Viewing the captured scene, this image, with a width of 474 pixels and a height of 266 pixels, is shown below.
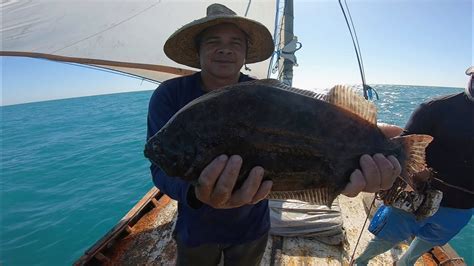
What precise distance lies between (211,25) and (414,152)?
79.5 inches

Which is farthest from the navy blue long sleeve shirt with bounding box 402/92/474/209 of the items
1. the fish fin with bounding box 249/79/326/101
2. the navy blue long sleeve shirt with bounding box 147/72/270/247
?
the navy blue long sleeve shirt with bounding box 147/72/270/247

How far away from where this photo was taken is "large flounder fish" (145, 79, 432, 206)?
174 centimetres

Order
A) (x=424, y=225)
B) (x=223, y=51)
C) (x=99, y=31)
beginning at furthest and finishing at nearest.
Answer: (x=99, y=31) < (x=424, y=225) < (x=223, y=51)

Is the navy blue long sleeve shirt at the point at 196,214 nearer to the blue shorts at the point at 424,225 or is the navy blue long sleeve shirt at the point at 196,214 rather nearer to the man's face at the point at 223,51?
the man's face at the point at 223,51

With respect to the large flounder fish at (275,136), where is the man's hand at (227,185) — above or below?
below

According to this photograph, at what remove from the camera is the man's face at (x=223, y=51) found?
7.70 ft

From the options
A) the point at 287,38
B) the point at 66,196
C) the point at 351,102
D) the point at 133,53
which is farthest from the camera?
the point at 66,196

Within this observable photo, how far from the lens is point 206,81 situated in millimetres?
2518

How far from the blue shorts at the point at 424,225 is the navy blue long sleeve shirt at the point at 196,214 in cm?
248

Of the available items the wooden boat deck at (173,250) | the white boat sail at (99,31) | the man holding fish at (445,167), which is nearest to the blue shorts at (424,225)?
the man holding fish at (445,167)

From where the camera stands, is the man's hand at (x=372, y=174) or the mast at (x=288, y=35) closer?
the man's hand at (x=372, y=174)

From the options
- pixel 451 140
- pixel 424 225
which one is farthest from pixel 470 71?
pixel 424 225

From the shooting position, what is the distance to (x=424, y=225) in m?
4.05

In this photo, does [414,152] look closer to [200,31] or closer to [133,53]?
[200,31]
